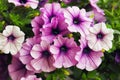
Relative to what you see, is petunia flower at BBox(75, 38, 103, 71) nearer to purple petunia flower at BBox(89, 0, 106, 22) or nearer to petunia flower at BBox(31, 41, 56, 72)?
petunia flower at BBox(31, 41, 56, 72)

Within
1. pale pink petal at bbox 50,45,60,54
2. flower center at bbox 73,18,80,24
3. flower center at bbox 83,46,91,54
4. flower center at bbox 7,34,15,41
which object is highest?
flower center at bbox 73,18,80,24

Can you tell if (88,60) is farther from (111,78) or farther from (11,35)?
(11,35)

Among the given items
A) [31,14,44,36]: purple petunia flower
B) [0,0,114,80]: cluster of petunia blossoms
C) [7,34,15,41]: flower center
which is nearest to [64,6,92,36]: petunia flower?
[0,0,114,80]: cluster of petunia blossoms

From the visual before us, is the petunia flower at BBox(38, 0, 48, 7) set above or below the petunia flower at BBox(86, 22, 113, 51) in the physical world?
above

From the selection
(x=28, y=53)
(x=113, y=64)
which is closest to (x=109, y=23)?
(x=113, y=64)

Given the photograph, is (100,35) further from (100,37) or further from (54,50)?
(54,50)

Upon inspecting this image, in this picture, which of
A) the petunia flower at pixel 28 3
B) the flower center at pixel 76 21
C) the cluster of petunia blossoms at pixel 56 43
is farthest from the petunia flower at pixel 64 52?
the petunia flower at pixel 28 3

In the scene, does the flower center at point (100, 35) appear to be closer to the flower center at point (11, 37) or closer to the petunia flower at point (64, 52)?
the petunia flower at point (64, 52)
